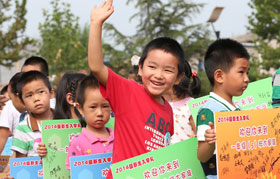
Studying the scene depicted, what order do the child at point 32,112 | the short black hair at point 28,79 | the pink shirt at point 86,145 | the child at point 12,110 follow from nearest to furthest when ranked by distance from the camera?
the pink shirt at point 86,145 < the child at point 32,112 < the short black hair at point 28,79 < the child at point 12,110

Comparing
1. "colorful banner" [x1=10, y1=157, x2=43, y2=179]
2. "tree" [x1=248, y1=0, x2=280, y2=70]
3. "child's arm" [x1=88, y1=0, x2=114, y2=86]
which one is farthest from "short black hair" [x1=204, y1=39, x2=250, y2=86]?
"tree" [x1=248, y1=0, x2=280, y2=70]

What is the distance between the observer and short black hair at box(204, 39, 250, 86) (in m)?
3.00

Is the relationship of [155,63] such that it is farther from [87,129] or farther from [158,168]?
[87,129]

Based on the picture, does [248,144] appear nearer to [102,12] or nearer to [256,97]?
[102,12]

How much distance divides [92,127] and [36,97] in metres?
0.88

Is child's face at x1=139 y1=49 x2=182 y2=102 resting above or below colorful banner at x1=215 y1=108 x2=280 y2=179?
above

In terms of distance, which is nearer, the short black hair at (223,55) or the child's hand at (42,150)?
the short black hair at (223,55)

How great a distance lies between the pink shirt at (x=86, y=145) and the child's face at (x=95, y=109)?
0.10m

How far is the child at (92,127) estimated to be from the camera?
344cm

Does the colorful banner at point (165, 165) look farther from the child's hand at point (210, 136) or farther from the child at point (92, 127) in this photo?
the child at point (92, 127)

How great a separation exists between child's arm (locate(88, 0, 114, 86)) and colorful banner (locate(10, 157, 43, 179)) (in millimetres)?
1462

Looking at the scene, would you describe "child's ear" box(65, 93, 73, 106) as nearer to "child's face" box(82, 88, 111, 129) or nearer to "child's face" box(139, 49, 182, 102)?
"child's face" box(82, 88, 111, 129)

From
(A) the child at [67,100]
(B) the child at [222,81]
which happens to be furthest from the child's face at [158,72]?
(A) the child at [67,100]

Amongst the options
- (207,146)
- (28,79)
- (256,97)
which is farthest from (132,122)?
(256,97)
